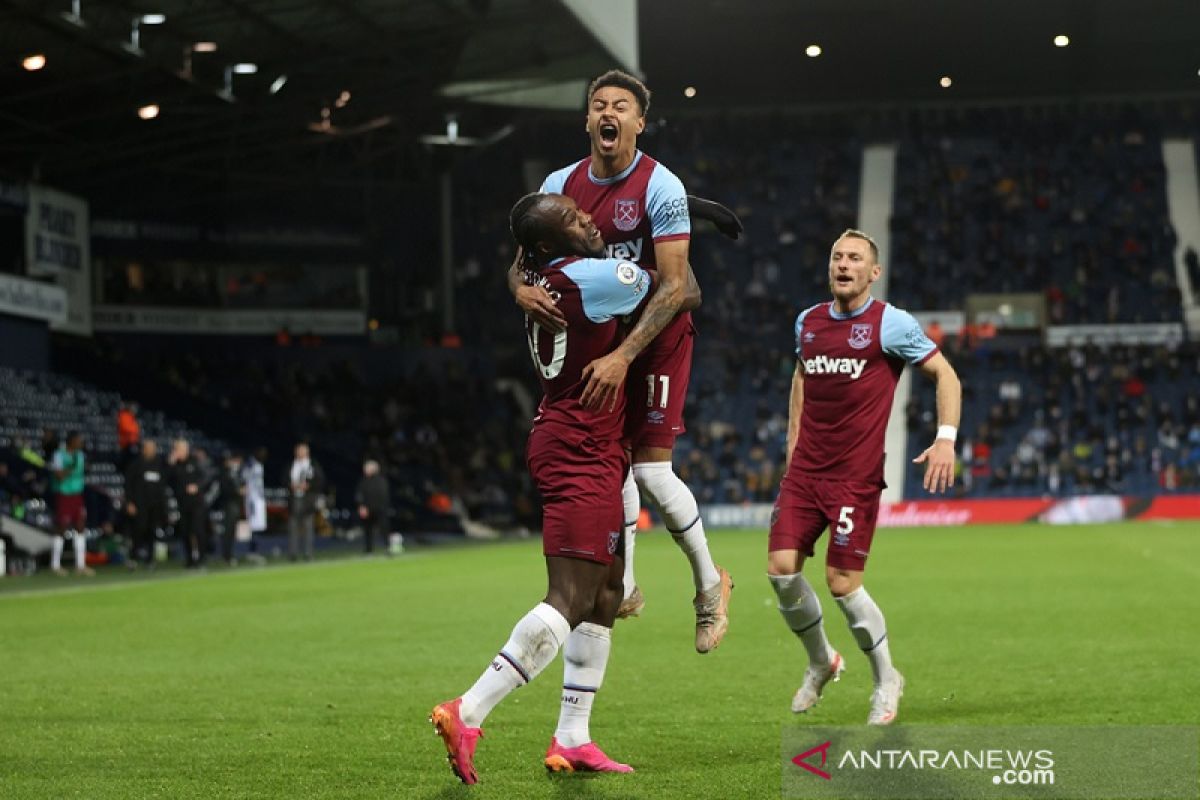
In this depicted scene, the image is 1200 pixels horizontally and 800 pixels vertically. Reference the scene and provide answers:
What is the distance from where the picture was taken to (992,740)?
7.63 meters

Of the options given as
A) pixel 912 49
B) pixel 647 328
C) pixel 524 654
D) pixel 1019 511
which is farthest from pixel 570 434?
pixel 912 49

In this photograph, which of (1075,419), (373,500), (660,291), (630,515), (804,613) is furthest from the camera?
(1075,419)

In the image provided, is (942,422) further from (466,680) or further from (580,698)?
(466,680)

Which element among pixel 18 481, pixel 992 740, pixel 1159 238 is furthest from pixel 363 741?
pixel 1159 238

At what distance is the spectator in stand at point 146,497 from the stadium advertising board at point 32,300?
39.4 feet

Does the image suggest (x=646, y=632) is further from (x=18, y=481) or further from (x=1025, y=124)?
(x=1025, y=124)

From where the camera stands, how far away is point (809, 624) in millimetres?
9102

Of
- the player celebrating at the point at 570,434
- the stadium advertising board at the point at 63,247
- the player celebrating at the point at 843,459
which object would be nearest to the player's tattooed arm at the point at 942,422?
the player celebrating at the point at 843,459

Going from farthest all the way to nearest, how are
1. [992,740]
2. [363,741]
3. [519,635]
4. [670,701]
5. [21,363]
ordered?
[21,363] → [670,701] → [363,741] → [992,740] → [519,635]

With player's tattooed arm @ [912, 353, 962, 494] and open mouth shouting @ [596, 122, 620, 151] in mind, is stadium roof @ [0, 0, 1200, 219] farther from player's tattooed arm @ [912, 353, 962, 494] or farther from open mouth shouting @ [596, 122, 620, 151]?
open mouth shouting @ [596, 122, 620, 151]

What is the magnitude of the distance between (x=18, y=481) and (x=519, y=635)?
25.3 metres

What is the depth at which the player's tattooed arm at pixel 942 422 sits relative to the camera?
26.7 ft

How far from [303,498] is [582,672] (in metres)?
22.9

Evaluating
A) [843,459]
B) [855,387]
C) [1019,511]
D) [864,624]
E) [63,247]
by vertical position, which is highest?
[63,247]
